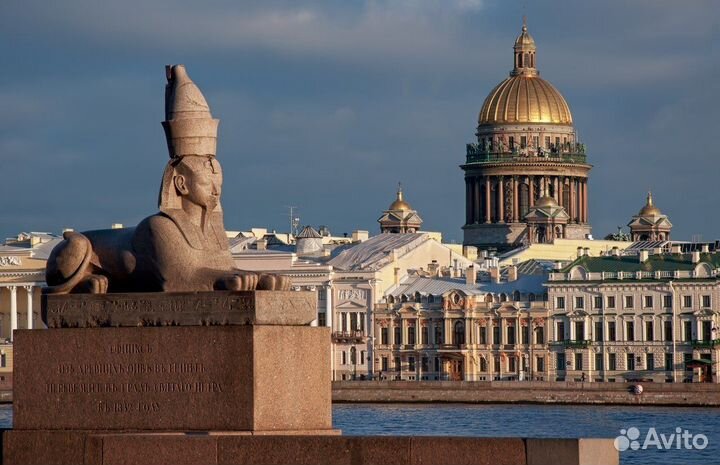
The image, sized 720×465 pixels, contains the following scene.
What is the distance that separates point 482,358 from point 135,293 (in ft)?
218

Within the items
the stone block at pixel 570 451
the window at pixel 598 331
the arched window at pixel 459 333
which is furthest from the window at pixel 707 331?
the stone block at pixel 570 451

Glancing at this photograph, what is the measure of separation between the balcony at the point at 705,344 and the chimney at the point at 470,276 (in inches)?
390

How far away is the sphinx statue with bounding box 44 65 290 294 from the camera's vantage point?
61.8ft

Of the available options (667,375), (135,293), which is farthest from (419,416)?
(135,293)

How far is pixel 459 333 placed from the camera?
84.5 m

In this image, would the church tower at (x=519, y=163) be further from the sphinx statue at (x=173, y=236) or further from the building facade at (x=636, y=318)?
the sphinx statue at (x=173, y=236)

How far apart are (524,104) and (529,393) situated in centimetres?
5045

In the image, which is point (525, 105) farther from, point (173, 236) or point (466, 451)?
point (466, 451)

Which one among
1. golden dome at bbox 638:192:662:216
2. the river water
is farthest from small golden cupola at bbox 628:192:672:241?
the river water

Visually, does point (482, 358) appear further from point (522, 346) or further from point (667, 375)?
point (667, 375)

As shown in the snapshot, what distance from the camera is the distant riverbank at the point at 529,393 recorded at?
2591 inches

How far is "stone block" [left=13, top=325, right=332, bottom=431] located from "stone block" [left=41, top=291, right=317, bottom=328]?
3.6 inches

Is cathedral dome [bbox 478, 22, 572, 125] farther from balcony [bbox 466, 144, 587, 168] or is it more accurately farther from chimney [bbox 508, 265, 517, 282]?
chimney [bbox 508, 265, 517, 282]

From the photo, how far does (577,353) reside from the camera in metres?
81.6
